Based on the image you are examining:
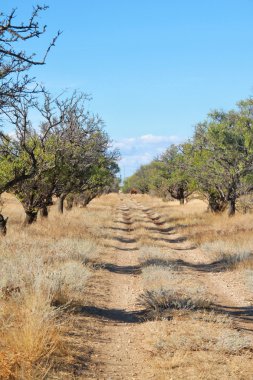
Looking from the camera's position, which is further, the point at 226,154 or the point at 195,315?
the point at 226,154

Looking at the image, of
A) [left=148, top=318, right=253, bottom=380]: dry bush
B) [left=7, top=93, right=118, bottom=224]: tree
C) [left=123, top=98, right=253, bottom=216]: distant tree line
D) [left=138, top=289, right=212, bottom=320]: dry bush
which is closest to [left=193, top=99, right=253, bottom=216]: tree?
[left=123, top=98, right=253, bottom=216]: distant tree line

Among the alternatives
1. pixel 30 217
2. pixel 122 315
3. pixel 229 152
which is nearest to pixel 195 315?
pixel 122 315

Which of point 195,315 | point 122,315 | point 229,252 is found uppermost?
point 229,252

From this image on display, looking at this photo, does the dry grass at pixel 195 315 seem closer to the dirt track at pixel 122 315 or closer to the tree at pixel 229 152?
the dirt track at pixel 122 315

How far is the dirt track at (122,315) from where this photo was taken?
6223 mm

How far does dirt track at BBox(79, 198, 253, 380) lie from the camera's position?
6223mm

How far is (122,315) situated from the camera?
29.7 feet

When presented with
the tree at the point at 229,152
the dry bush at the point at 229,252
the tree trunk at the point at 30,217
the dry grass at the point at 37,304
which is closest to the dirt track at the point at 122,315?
the dry grass at the point at 37,304

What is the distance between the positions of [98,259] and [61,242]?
193cm

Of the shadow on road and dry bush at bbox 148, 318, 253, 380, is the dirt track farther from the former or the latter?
dry bush at bbox 148, 318, 253, 380

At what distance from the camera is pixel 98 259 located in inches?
618

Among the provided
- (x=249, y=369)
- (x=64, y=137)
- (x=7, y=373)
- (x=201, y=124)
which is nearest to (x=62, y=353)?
(x=7, y=373)

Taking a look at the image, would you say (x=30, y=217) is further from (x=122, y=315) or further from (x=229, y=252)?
(x=122, y=315)

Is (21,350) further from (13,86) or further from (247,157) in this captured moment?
(247,157)
